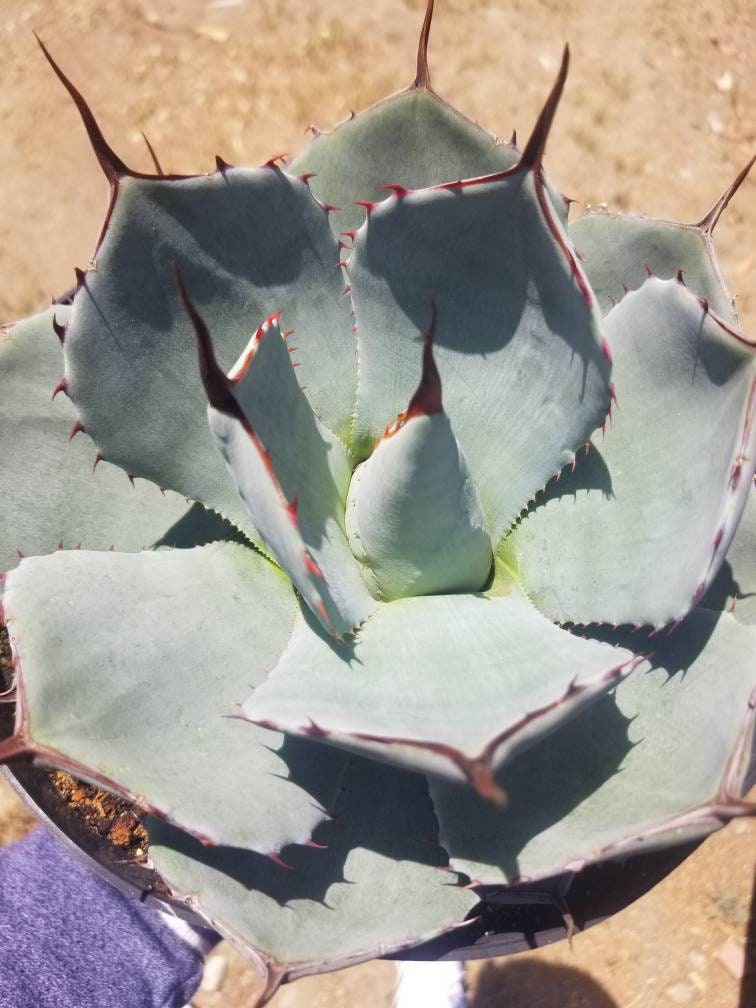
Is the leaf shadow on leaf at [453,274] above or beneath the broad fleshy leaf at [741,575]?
above

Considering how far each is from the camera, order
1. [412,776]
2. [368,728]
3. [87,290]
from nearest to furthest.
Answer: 1. [368,728]
2. [87,290]
3. [412,776]

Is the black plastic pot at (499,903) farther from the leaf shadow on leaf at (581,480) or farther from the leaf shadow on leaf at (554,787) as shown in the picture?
the leaf shadow on leaf at (581,480)

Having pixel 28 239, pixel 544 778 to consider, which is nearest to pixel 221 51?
pixel 28 239

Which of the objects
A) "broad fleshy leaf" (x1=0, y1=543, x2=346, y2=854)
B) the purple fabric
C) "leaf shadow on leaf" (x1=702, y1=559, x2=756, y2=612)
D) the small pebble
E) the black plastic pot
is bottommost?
the small pebble

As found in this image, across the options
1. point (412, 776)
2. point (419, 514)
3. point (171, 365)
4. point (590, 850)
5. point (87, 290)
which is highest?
point (87, 290)

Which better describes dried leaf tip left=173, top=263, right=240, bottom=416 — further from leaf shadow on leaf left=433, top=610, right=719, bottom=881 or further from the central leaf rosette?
leaf shadow on leaf left=433, top=610, right=719, bottom=881

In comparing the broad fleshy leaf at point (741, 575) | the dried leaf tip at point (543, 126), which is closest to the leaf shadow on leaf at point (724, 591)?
the broad fleshy leaf at point (741, 575)

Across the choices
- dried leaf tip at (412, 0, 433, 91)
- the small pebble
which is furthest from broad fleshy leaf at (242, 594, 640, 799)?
the small pebble

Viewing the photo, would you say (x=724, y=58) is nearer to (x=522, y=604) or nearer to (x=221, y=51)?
(x=221, y=51)
